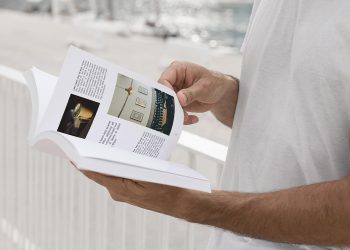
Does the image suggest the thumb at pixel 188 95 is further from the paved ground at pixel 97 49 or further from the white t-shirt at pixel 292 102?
the paved ground at pixel 97 49

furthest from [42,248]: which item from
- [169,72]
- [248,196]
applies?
[248,196]

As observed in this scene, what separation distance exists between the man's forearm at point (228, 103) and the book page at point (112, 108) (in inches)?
7.6

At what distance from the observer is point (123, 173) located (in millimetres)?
761

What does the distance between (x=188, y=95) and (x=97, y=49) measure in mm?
11114

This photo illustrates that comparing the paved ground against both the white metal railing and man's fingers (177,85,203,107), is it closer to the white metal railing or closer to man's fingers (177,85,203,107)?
the white metal railing

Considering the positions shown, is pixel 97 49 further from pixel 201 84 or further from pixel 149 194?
pixel 149 194

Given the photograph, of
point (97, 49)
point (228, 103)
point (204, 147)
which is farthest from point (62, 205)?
point (97, 49)

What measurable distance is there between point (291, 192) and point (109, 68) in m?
0.33

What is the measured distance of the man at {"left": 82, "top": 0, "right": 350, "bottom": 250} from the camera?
851mm

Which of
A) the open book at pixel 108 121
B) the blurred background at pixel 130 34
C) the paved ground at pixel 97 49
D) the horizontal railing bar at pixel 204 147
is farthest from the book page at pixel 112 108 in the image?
the paved ground at pixel 97 49

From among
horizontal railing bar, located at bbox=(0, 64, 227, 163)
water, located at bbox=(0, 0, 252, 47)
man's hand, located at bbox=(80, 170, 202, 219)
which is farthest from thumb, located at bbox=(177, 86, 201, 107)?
water, located at bbox=(0, 0, 252, 47)

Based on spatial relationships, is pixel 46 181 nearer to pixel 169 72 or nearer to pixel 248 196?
pixel 169 72

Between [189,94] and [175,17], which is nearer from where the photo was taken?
[189,94]

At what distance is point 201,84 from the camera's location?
1.07 meters
